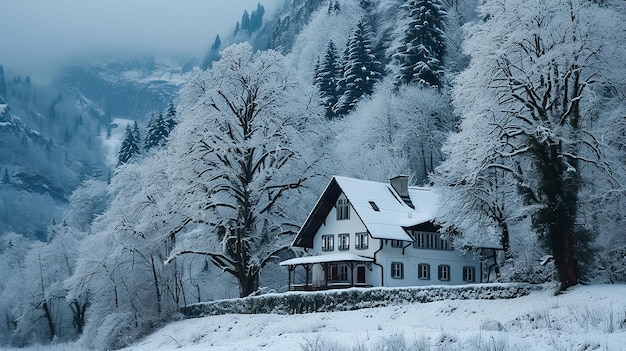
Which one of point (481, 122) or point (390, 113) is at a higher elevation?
point (390, 113)

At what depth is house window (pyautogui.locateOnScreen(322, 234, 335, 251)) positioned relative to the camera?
161 ft

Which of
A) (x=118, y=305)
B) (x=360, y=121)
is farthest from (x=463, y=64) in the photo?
(x=118, y=305)

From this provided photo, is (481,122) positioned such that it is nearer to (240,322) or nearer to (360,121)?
(240,322)

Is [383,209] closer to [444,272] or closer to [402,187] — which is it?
[402,187]

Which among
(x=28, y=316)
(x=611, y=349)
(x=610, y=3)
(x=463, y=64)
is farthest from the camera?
(x=463, y=64)

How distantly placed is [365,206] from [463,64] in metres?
37.0

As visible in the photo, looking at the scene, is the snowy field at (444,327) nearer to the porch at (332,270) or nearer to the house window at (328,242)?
the porch at (332,270)

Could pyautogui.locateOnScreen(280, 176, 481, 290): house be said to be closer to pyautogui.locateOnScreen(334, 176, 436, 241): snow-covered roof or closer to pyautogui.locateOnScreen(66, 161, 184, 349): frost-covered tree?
pyautogui.locateOnScreen(334, 176, 436, 241): snow-covered roof

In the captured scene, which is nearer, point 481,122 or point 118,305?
point 481,122

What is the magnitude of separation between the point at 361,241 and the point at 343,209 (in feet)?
9.00

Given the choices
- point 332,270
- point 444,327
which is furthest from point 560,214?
point 332,270

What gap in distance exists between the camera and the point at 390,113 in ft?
220

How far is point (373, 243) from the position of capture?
4644 cm

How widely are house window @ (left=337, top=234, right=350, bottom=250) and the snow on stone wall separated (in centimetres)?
850
